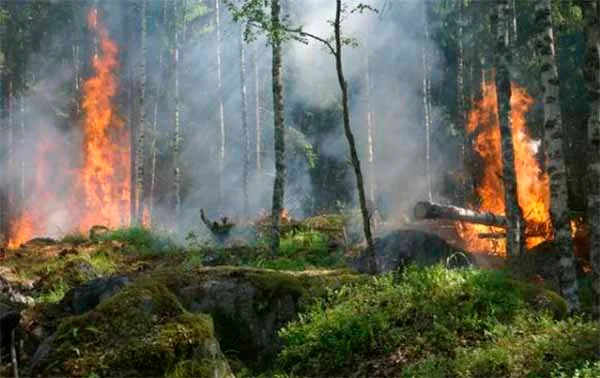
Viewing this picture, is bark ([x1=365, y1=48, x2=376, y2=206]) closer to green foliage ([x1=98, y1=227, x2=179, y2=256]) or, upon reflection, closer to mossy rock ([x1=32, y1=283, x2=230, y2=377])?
green foliage ([x1=98, y1=227, x2=179, y2=256])

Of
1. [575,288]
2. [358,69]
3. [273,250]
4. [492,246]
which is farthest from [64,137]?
[575,288]

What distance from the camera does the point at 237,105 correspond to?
4334 cm

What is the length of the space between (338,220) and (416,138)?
1566cm

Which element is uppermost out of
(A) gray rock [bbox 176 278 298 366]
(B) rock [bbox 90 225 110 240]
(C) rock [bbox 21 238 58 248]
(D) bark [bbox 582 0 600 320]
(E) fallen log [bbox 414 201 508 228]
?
(D) bark [bbox 582 0 600 320]

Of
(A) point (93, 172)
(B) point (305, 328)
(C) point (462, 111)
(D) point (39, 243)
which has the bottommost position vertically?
(B) point (305, 328)

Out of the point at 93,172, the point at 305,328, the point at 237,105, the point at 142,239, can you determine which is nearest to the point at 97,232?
the point at 142,239

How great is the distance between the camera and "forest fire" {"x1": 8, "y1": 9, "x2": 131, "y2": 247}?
3456 cm

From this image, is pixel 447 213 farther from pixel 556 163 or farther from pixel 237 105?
pixel 237 105

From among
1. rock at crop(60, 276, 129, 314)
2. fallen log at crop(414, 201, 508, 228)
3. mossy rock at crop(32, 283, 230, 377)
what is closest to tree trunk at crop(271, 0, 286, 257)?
fallen log at crop(414, 201, 508, 228)

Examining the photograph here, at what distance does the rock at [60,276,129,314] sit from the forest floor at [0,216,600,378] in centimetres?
2

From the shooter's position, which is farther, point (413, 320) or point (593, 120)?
point (593, 120)

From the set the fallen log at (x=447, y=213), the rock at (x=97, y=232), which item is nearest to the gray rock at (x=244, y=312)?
the fallen log at (x=447, y=213)

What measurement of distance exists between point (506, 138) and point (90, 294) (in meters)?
10.6

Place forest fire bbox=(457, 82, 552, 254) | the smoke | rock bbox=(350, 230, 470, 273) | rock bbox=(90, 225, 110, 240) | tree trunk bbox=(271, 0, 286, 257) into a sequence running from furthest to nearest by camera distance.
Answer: the smoke, rock bbox=(90, 225, 110, 240), forest fire bbox=(457, 82, 552, 254), tree trunk bbox=(271, 0, 286, 257), rock bbox=(350, 230, 470, 273)
